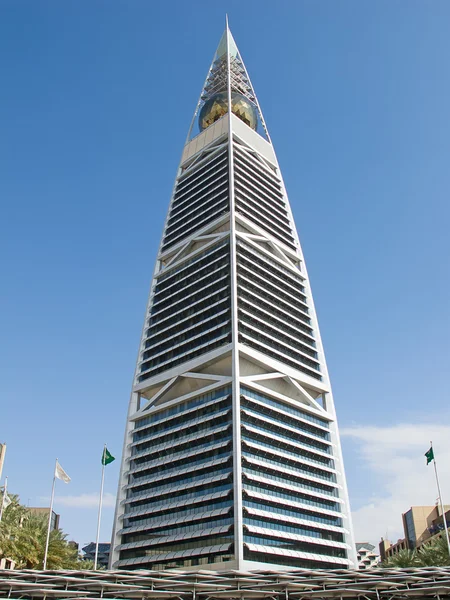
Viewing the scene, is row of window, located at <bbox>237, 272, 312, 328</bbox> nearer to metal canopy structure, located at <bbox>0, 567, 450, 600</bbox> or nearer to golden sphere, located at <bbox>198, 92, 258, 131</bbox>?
golden sphere, located at <bbox>198, 92, 258, 131</bbox>

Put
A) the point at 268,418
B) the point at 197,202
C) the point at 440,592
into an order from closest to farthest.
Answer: the point at 440,592
the point at 268,418
the point at 197,202

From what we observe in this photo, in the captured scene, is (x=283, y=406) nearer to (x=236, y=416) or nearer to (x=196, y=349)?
(x=236, y=416)

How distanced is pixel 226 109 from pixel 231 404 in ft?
286

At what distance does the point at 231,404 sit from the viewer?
85.3 meters

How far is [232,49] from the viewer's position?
165m

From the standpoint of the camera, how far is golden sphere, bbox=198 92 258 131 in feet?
480

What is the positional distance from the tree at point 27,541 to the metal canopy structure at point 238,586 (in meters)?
16.3

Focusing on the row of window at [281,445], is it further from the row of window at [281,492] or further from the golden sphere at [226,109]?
the golden sphere at [226,109]

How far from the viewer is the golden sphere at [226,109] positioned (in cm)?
14625

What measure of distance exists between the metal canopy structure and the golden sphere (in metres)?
128

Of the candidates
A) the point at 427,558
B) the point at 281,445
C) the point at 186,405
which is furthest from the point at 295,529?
the point at 427,558

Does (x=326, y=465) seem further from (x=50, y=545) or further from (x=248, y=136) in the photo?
(x=248, y=136)

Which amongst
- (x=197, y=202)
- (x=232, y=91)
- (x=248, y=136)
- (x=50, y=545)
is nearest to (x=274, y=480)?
(x=50, y=545)

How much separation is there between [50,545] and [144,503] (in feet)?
87.5
